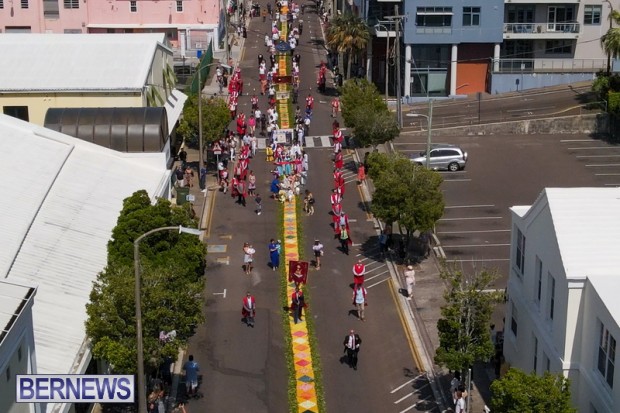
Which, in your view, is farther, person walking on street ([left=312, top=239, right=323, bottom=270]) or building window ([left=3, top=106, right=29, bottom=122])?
building window ([left=3, top=106, right=29, bottom=122])

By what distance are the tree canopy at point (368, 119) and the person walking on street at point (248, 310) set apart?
21.2m

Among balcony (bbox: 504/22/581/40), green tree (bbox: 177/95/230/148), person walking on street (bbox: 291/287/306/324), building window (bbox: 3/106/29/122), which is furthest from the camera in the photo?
balcony (bbox: 504/22/581/40)

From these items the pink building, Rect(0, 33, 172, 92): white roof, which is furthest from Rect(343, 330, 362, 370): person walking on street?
the pink building

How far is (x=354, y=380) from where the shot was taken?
39.7 metres

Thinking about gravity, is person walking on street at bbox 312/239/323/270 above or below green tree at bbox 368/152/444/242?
below

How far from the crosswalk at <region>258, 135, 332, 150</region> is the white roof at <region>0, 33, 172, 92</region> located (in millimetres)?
8401

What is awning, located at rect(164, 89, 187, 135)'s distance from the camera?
2649 inches

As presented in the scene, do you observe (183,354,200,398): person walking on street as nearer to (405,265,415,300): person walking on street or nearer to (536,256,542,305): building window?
(536,256,542,305): building window

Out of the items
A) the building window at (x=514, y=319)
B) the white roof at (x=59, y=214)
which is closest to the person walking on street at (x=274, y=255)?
the white roof at (x=59, y=214)

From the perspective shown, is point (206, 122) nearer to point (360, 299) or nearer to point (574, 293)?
point (360, 299)

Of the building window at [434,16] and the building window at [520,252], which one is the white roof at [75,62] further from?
the building window at [520,252]

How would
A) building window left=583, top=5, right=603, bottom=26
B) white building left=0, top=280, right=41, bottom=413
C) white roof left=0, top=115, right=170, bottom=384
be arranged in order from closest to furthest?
white building left=0, top=280, right=41, bottom=413
white roof left=0, top=115, right=170, bottom=384
building window left=583, top=5, right=603, bottom=26

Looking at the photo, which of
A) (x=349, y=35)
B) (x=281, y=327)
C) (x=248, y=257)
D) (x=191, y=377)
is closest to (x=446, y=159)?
(x=248, y=257)

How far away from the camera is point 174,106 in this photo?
70.6 metres
